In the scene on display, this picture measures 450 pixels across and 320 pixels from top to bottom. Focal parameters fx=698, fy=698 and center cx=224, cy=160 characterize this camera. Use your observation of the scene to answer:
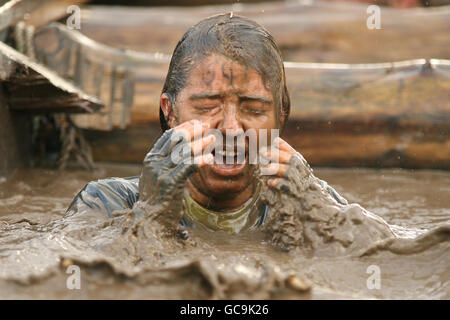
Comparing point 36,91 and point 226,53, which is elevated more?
point 226,53

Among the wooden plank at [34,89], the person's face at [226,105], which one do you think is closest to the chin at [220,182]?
the person's face at [226,105]

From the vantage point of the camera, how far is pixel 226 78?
3264 millimetres

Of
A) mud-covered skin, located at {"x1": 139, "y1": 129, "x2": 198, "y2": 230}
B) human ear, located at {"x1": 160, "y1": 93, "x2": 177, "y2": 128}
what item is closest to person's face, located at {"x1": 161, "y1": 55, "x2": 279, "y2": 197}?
human ear, located at {"x1": 160, "y1": 93, "x2": 177, "y2": 128}

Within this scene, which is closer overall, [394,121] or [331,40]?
[394,121]

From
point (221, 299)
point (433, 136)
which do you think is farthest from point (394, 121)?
point (221, 299)

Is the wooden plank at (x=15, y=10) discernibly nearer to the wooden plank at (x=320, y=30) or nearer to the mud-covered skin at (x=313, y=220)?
the wooden plank at (x=320, y=30)

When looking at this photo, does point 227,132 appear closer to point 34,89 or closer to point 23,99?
point 34,89

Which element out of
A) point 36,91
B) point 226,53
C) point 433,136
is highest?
point 226,53

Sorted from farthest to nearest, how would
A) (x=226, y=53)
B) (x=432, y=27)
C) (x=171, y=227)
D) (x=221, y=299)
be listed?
(x=432, y=27), (x=226, y=53), (x=171, y=227), (x=221, y=299)

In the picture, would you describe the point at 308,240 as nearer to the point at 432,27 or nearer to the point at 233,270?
the point at 233,270

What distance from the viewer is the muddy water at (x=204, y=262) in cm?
231

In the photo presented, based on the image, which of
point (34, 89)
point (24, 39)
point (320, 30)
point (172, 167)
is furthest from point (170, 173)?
point (320, 30)

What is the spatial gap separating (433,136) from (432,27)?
3087 mm

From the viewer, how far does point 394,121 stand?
5.63 metres
